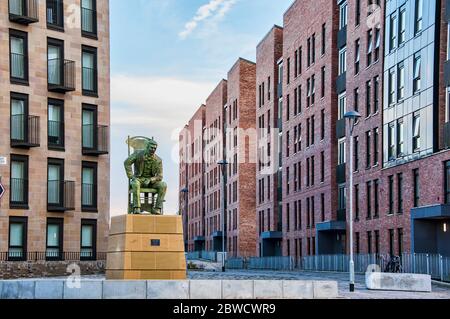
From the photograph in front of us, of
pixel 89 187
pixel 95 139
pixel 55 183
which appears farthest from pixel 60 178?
pixel 95 139

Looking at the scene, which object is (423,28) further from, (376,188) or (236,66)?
(236,66)

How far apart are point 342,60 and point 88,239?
26717 millimetres

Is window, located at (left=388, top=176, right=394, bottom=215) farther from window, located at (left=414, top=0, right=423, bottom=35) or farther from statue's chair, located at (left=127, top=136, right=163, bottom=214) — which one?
statue's chair, located at (left=127, top=136, right=163, bottom=214)

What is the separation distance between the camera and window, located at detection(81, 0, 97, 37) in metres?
53.2

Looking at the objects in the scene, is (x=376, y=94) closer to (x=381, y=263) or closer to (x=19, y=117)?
(x=381, y=263)

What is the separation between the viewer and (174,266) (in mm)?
30203

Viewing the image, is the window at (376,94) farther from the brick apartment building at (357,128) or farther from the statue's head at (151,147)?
the statue's head at (151,147)

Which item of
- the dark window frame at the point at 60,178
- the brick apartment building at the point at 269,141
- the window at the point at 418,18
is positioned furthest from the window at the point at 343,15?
the dark window frame at the point at 60,178

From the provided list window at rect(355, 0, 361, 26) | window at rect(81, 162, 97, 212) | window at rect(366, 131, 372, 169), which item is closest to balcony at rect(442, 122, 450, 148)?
window at rect(366, 131, 372, 169)

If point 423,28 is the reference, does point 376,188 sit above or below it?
below

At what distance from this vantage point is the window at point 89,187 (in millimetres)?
53094

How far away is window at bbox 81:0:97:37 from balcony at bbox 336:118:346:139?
22869 mm

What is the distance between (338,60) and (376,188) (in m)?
13.3
